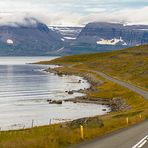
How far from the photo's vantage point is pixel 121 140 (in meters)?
33.9

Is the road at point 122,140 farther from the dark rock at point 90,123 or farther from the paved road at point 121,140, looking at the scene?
the dark rock at point 90,123

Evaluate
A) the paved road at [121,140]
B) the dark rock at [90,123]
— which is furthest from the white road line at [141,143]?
the dark rock at [90,123]

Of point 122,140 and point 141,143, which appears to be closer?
point 141,143

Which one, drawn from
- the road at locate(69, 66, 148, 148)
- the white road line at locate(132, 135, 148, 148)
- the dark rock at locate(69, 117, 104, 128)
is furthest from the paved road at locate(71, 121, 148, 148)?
the dark rock at locate(69, 117, 104, 128)

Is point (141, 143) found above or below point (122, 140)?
above

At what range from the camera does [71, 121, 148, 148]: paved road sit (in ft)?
102

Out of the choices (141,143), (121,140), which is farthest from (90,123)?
(141,143)

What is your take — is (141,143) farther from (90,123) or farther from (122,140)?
(90,123)

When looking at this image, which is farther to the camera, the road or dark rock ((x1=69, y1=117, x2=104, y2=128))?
dark rock ((x1=69, y1=117, x2=104, y2=128))

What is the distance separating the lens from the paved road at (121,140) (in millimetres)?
30984

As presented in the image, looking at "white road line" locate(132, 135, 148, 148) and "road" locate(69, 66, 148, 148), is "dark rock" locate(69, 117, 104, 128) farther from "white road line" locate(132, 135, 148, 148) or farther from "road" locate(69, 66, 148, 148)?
"white road line" locate(132, 135, 148, 148)

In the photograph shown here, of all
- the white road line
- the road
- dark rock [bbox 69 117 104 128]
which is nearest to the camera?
the white road line

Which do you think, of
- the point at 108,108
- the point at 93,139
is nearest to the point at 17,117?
the point at 108,108

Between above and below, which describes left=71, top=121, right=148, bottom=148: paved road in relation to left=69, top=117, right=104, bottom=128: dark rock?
above
